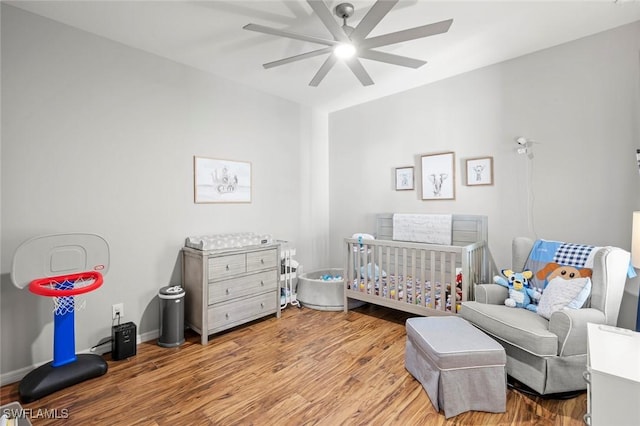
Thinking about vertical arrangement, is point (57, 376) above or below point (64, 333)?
below

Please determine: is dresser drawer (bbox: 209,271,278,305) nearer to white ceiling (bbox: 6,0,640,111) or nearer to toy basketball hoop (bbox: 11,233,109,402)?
toy basketball hoop (bbox: 11,233,109,402)

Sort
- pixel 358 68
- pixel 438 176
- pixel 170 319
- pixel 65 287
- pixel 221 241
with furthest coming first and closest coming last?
pixel 438 176 < pixel 221 241 < pixel 170 319 < pixel 358 68 < pixel 65 287

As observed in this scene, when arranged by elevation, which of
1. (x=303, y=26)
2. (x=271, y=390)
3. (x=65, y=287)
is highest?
(x=303, y=26)

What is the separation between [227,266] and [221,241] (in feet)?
0.82

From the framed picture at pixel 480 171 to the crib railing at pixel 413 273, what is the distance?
2.21ft

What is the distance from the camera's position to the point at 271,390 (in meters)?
2.01

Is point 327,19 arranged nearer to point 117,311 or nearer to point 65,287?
point 65,287

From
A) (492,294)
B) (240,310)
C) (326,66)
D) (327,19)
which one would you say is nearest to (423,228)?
(492,294)

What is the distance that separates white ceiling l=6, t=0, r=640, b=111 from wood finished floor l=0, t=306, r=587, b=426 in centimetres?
266

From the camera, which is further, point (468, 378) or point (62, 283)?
point (62, 283)

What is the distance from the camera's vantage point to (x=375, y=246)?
128 inches

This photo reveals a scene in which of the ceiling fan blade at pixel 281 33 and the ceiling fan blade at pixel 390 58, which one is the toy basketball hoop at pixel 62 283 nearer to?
the ceiling fan blade at pixel 281 33

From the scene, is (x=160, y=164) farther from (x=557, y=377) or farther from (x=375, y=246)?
(x=557, y=377)

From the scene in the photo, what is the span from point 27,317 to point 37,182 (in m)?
1.00
